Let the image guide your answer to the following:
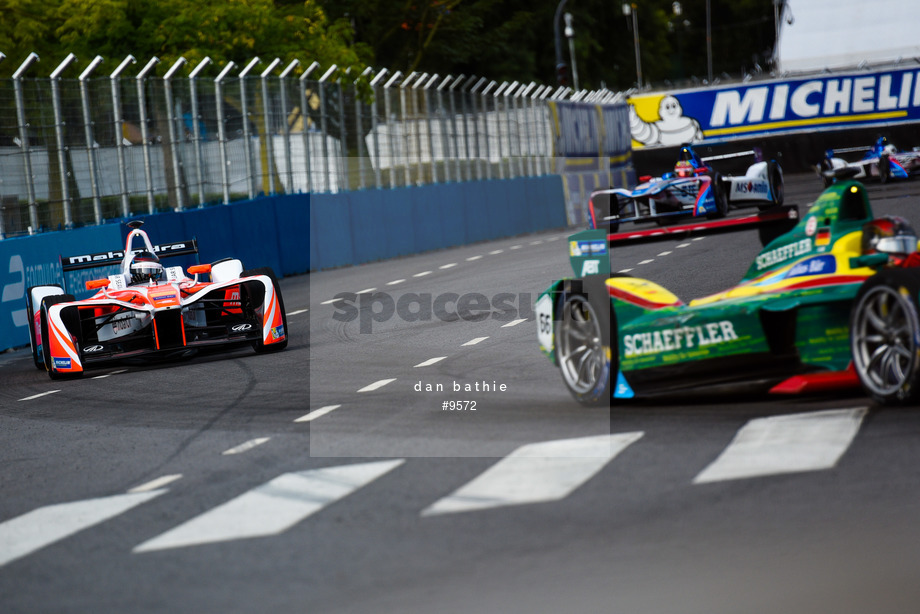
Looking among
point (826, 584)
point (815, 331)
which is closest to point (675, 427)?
point (815, 331)

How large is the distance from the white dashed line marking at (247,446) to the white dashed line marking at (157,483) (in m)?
0.50

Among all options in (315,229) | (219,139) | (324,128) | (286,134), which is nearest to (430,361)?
(219,139)

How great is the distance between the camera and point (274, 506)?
594 cm

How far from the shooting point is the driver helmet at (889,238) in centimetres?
Answer: 673

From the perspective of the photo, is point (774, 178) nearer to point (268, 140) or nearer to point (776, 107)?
point (268, 140)

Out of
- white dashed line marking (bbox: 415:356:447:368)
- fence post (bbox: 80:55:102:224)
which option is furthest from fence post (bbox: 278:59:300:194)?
white dashed line marking (bbox: 415:356:447:368)

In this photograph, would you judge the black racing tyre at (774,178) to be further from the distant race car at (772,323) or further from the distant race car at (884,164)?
→ the distant race car at (884,164)

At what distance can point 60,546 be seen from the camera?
5.68 metres

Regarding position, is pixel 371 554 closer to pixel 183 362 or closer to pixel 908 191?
pixel 183 362

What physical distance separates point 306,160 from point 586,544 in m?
→ 21.2

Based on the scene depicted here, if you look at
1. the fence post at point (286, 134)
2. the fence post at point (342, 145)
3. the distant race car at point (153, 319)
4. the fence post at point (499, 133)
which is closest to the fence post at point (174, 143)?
the fence post at point (286, 134)

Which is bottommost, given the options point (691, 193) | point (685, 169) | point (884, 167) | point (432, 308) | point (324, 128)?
point (432, 308)

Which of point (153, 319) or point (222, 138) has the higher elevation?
point (222, 138)

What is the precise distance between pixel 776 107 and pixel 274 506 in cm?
4323
